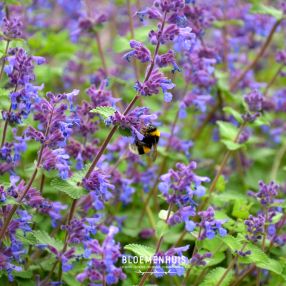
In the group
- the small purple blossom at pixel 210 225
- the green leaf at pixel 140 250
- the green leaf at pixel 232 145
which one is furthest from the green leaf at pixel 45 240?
the green leaf at pixel 232 145

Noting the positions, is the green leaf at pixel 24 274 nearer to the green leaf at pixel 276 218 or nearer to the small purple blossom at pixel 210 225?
the small purple blossom at pixel 210 225

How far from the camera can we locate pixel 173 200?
3227 mm

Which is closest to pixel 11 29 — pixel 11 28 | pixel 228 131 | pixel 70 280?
pixel 11 28

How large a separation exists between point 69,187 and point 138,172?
74.5 inches

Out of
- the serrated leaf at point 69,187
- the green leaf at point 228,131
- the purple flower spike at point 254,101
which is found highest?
the purple flower spike at point 254,101

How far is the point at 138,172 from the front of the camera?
17.0 feet

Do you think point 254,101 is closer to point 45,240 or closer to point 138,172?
point 138,172

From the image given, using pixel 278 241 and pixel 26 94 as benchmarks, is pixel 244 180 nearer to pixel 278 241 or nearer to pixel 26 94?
pixel 278 241

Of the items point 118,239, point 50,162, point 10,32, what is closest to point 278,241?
point 118,239

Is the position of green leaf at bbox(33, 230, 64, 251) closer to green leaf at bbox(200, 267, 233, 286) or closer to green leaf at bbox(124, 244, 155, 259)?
green leaf at bbox(124, 244, 155, 259)

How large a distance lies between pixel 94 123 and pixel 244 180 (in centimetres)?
233

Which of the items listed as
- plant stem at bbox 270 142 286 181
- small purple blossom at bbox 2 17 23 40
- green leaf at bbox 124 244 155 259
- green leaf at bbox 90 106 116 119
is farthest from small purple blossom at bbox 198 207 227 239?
plant stem at bbox 270 142 286 181

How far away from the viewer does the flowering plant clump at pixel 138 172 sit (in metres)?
3.24

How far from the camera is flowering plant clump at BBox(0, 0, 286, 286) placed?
324 cm
